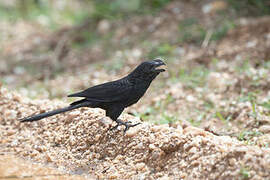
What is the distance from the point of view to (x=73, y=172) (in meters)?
3.50

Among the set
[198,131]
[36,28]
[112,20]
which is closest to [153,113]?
[198,131]

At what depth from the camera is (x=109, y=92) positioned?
3775 millimetres

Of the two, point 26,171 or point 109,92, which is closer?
point 26,171

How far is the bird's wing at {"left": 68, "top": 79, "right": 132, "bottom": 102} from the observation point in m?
3.74

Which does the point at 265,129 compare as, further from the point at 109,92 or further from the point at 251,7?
the point at 251,7

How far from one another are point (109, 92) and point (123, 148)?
515 mm

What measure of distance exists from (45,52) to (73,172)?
5589mm

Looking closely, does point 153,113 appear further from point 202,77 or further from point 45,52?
point 45,52

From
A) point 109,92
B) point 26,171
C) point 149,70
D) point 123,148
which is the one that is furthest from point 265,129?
point 26,171

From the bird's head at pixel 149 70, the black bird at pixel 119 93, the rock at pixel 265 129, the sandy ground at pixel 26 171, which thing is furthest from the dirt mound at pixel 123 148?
the rock at pixel 265 129

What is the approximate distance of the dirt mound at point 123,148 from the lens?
298 cm

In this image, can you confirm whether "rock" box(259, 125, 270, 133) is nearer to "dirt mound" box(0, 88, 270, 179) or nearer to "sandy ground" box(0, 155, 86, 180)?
"dirt mound" box(0, 88, 270, 179)

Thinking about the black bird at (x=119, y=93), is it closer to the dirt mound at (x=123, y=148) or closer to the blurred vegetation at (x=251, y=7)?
the dirt mound at (x=123, y=148)

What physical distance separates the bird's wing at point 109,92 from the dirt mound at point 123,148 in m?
0.32
